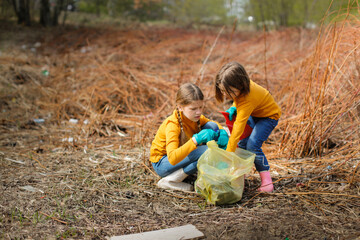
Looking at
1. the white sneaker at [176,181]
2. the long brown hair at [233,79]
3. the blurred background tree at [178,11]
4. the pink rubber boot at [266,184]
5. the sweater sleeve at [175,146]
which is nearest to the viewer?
the long brown hair at [233,79]

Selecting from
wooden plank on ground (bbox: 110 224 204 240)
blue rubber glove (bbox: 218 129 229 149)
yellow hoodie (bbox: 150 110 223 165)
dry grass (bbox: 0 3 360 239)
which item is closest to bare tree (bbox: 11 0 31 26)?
dry grass (bbox: 0 3 360 239)

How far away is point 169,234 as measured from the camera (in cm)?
195

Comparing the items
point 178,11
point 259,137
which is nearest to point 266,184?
point 259,137

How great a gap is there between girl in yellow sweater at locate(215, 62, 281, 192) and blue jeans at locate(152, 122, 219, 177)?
0.23m

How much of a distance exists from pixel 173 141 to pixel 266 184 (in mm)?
770

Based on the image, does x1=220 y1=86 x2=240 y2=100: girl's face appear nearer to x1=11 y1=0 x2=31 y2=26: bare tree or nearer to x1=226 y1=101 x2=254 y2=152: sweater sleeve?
x1=226 y1=101 x2=254 y2=152: sweater sleeve

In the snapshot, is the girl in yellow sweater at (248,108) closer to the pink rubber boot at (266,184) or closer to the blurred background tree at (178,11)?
the pink rubber boot at (266,184)

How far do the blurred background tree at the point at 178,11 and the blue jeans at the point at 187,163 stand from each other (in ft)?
27.8

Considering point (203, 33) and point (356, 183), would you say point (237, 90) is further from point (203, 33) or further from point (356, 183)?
point (203, 33)

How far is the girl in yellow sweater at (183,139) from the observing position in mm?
2379

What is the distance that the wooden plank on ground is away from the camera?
191cm

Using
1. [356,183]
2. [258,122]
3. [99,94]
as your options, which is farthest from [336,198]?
[99,94]

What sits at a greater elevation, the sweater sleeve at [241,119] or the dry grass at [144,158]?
the sweater sleeve at [241,119]

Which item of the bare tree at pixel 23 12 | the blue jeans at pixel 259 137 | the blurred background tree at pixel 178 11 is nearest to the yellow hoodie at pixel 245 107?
the blue jeans at pixel 259 137
